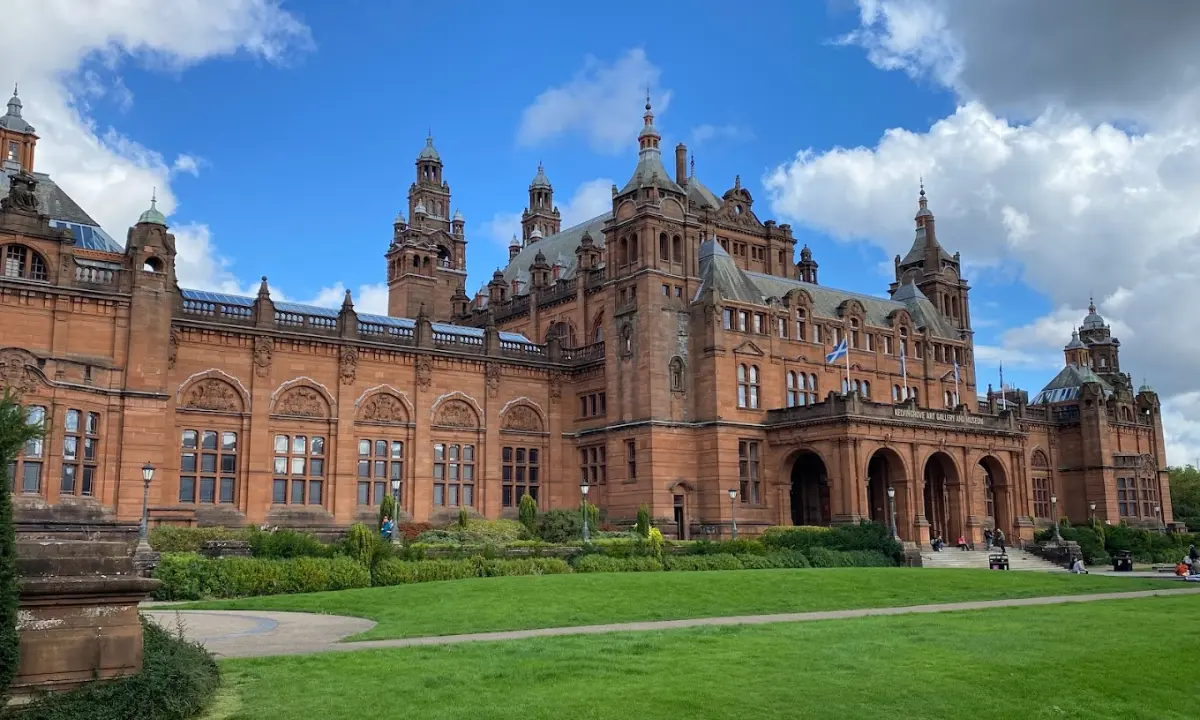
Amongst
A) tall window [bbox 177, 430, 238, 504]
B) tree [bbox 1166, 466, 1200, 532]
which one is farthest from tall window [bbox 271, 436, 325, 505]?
tree [bbox 1166, 466, 1200, 532]

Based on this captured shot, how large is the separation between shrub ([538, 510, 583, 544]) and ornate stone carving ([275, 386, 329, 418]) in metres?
12.9

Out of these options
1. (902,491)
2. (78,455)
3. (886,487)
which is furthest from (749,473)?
(78,455)

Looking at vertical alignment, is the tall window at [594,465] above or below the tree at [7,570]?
above

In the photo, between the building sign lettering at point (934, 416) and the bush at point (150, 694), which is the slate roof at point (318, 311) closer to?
the building sign lettering at point (934, 416)

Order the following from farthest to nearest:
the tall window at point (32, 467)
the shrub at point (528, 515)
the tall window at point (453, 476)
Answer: the tall window at point (453, 476) → the shrub at point (528, 515) → the tall window at point (32, 467)

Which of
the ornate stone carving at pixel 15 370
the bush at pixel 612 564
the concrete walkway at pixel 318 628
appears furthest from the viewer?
the bush at pixel 612 564

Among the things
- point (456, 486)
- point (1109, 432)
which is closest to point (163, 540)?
point (456, 486)

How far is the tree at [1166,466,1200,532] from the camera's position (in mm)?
102694

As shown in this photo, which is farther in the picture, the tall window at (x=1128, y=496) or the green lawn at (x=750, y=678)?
the tall window at (x=1128, y=496)

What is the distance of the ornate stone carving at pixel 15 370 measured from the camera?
121 feet

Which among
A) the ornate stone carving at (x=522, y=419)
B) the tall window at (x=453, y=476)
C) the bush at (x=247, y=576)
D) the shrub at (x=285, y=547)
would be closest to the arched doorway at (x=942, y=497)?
the ornate stone carving at (x=522, y=419)

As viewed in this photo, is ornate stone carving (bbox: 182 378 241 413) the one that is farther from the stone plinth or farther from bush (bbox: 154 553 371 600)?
the stone plinth

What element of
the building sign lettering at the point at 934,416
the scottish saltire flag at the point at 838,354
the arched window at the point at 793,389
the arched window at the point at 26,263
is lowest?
the building sign lettering at the point at 934,416

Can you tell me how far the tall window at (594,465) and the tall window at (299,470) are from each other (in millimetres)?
15528
